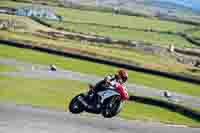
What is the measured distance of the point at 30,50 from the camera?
54094mm

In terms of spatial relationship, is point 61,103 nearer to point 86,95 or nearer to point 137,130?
point 137,130

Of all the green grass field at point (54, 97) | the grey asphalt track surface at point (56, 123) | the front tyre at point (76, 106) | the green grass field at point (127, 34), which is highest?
the front tyre at point (76, 106)

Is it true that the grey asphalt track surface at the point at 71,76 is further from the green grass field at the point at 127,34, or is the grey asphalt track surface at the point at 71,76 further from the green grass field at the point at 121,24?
the green grass field at the point at 121,24

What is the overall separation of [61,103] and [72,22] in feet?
271

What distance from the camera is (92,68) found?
50.1m

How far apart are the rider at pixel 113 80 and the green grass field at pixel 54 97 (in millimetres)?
9407

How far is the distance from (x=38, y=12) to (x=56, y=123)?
104 m

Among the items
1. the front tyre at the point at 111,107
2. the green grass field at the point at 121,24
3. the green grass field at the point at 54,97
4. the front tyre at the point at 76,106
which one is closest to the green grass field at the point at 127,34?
the green grass field at the point at 121,24

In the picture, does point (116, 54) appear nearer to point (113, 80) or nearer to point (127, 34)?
point (127, 34)

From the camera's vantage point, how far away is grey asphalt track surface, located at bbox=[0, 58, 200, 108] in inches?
1646

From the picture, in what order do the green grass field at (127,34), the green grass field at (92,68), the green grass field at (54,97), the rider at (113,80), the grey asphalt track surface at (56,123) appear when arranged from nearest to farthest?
the rider at (113,80) < the grey asphalt track surface at (56,123) < the green grass field at (54,97) < the green grass field at (92,68) < the green grass field at (127,34)

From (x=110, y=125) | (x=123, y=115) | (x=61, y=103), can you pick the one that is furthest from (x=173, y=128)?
(x=61, y=103)

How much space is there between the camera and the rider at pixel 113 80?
18.5m

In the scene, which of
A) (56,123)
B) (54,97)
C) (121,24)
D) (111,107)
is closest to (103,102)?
(111,107)
